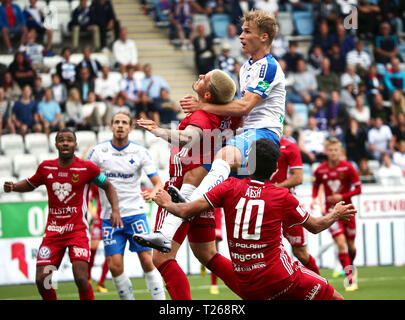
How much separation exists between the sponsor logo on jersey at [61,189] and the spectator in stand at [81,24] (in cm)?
1144

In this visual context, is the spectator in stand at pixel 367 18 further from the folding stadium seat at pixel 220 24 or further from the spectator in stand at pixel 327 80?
the folding stadium seat at pixel 220 24

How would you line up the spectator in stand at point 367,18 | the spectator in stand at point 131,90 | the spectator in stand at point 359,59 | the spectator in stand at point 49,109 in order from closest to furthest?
the spectator in stand at point 49,109 → the spectator in stand at point 131,90 → the spectator in stand at point 359,59 → the spectator in stand at point 367,18

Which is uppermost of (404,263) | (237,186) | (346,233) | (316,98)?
(237,186)

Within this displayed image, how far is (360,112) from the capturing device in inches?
802

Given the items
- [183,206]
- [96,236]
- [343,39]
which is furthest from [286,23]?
[183,206]

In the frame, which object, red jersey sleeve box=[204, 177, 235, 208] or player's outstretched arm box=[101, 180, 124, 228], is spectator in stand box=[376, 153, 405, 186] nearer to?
player's outstretched arm box=[101, 180, 124, 228]

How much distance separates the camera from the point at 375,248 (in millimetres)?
16297

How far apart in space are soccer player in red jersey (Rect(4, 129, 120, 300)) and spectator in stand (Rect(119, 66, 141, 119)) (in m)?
8.91

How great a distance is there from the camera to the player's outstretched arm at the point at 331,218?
670 cm

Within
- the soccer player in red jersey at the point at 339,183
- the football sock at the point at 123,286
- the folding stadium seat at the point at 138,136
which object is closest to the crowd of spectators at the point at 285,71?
the folding stadium seat at the point at 138,136

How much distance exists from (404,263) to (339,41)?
799 cm

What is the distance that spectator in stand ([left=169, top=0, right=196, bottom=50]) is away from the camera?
21.6 metres
